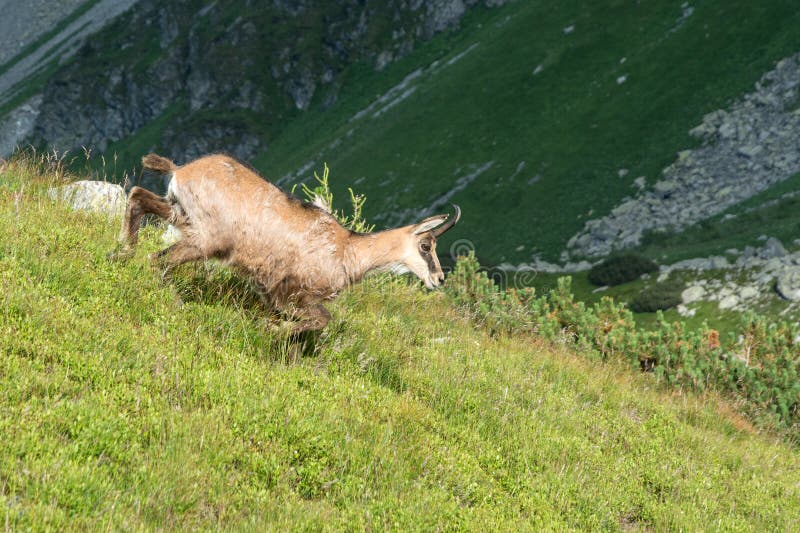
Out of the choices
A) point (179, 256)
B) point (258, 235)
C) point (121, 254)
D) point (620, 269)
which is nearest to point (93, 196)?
point (121, 254)

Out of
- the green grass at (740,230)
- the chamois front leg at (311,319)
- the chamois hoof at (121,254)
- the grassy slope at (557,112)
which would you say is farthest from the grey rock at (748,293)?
the chamois hoof at (121,254)

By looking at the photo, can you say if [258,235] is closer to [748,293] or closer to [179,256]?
[179,256]

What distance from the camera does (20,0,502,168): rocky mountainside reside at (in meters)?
119

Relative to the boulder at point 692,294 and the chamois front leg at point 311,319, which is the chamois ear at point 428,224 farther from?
the boulder at point 692,294

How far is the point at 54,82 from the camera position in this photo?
151125 mm

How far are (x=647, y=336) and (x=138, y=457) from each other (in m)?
10.3

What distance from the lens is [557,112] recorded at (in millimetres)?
66312

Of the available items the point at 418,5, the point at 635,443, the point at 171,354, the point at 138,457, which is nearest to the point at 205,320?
the point at 171,354

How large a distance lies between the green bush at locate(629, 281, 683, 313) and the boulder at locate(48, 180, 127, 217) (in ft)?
98.3

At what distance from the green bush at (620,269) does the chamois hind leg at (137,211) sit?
1445 inches

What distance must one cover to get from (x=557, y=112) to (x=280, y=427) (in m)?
65.1

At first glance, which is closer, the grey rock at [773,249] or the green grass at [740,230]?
the grey rock at [773,249]

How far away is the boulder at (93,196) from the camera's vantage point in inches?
360

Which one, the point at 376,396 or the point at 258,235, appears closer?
the point at 376,396
